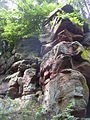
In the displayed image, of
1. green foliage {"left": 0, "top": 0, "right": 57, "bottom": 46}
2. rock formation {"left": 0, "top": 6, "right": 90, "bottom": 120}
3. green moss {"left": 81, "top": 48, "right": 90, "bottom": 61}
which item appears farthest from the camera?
green foliage {"left": 0, "top": 0, "right": 57, "bottom": 46}

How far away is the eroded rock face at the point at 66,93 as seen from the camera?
5.20m

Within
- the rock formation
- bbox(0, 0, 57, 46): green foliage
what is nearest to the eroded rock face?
the rock formation

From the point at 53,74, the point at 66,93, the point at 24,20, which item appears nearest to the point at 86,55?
the point at 53,74

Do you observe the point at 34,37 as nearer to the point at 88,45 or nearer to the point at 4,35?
the point at 4,35

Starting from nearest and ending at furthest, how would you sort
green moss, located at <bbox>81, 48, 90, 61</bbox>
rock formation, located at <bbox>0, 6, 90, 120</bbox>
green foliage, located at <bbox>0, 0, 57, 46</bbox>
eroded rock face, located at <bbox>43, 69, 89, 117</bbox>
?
eroded rock face, located at <bbox>43, 69, 89, 117</bbox> → rock formation, located at <bbox>0, 6, 90, 120</bbox> → green moss, located at <bbox>81, 48, 90, 61</bbox> → green foliage, located at <bbox>0, 0, 57, 46</bbox>

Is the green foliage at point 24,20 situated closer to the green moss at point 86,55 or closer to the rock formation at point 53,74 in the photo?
the rock formation at point 53,74

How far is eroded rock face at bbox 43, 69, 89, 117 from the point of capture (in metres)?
5.20

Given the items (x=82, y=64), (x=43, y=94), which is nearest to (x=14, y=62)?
(x=43, y=94)

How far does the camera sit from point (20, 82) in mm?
7699

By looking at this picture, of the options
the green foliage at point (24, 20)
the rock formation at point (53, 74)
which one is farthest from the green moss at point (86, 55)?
the green foliage at point (24, 20)

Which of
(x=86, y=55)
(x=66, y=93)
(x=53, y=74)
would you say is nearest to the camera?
(x=66, y=93)

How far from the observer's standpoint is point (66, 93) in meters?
5.45

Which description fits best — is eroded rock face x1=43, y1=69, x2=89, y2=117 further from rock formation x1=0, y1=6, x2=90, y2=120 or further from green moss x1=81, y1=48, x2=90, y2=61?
green moss x1=81, y1=48, x2=90, y2=61

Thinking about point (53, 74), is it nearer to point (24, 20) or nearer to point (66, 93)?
point (66, 93)
